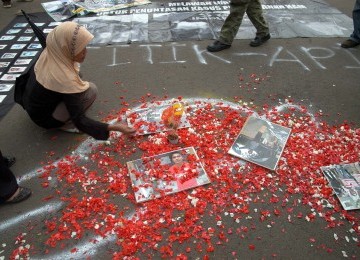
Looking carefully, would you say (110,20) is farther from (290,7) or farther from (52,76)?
(290,7)

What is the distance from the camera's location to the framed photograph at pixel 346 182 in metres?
2.52

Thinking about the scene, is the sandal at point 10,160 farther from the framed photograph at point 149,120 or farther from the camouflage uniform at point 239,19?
the camouflage uniform at point 239,19

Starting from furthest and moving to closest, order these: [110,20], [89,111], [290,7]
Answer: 1. [290,7]
2. [110,20]
3. [89,111]

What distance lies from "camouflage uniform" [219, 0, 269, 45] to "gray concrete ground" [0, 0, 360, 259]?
0.75ft

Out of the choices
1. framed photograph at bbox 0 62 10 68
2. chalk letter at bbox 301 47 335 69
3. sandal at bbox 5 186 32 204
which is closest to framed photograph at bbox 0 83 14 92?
framed photograph at bbox 0 62 10 68

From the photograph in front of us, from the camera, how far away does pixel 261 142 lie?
10.0 feet

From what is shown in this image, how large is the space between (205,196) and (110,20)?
4.18 meters

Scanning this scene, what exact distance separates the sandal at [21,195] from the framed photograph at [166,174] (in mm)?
904

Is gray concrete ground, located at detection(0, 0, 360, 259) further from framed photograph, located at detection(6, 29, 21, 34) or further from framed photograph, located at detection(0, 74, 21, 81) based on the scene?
framed photograph, located at detection(0, 74, 21, 81)

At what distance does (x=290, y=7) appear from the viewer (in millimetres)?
5949

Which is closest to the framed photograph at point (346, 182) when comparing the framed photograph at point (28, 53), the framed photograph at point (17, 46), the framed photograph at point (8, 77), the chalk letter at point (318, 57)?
the chalk letter at point (318, 57)

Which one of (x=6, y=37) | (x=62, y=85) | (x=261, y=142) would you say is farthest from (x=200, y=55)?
(x=6, y=37)

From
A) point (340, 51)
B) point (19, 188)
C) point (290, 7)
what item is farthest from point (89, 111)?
point (290, 7)

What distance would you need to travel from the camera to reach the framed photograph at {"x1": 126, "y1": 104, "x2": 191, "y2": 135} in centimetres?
323
